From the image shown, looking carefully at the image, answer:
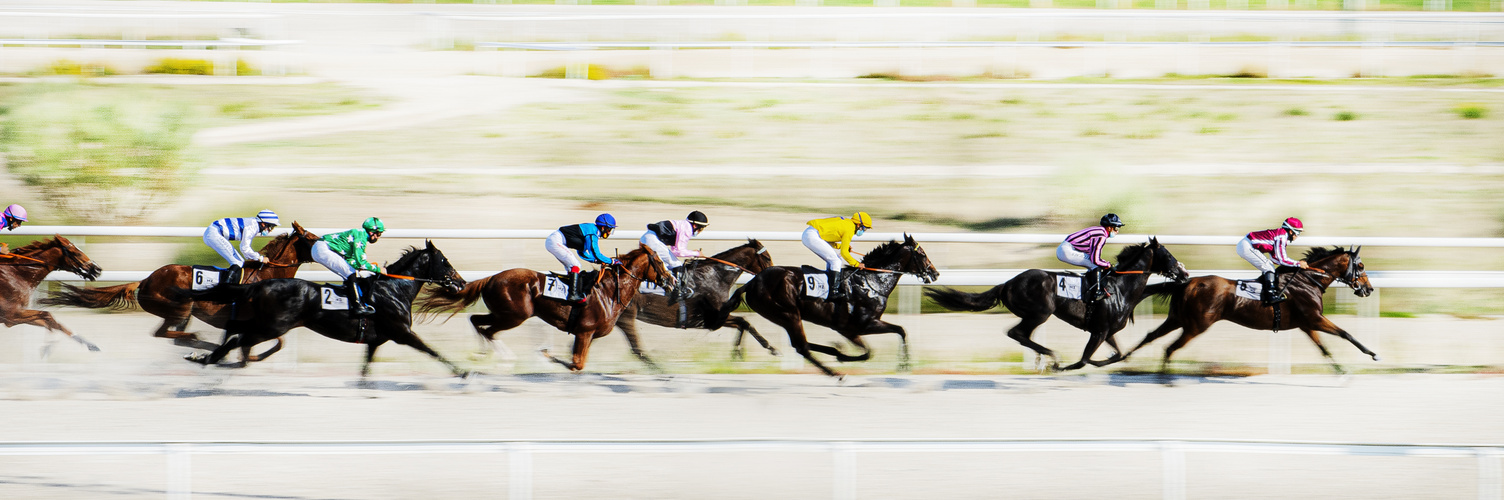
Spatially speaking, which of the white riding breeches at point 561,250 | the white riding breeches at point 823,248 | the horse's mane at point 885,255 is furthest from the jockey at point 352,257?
the horse's mane at point 885,255

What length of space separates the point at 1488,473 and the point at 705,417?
3.10 metres

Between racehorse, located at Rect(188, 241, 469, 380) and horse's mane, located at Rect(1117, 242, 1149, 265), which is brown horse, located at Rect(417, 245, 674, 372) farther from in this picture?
horse's mane, located at Rect(1117, 242, 1149, 265)

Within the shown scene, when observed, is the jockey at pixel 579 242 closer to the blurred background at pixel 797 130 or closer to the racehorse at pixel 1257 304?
the blurred background at pixel 797 130

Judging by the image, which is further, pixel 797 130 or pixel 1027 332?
pixel 797 130

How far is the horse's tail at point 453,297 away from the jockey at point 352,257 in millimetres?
399

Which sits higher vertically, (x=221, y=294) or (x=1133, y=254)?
(x=1133, y=254)

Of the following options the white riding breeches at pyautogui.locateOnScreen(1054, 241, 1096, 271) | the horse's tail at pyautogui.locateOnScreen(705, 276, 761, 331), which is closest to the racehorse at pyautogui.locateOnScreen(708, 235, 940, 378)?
the horse's tail at pyautogui.locateOnScreen(705, 276, 761, 331)

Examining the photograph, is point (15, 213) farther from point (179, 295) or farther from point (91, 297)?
point (179, 295)

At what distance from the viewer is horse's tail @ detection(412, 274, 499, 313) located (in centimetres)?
651

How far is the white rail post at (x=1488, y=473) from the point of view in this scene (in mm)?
3342

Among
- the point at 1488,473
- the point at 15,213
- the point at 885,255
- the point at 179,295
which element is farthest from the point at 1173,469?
the point at 15,213

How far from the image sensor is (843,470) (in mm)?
3352

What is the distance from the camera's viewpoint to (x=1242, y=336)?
25.3ft

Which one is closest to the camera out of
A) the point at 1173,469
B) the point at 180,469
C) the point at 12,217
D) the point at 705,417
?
the point at 180,469
